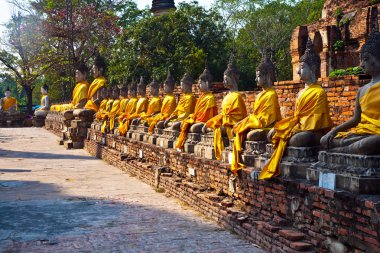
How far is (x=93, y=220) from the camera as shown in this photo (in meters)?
7.31

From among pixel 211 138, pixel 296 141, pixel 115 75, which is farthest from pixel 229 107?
pixel 115 75

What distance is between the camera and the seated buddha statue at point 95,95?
18.2 meters

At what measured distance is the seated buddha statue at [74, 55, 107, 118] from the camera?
717 inches

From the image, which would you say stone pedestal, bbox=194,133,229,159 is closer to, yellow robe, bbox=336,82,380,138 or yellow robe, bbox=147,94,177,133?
yellow robe, bbox=147,94,177,133

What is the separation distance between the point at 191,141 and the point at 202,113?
0.55 m

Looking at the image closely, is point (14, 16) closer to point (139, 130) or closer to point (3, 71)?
point (3, 71)

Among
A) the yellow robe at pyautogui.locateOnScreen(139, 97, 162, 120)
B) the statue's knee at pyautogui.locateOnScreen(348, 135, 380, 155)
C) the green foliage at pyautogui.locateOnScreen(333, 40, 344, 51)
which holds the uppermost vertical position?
the green foliage at pyautogui.locateOnScreen(333, 40, 344, 51)

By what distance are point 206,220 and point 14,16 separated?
1266 inches

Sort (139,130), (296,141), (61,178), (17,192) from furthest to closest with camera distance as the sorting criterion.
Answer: (139,130)
(61,178)
(17,192)
(296,141)

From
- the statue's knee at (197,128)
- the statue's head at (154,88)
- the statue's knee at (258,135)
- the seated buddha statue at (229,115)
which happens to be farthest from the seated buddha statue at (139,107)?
the statue's knee at (258,135)

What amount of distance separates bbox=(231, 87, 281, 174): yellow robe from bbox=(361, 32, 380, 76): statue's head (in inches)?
80.1

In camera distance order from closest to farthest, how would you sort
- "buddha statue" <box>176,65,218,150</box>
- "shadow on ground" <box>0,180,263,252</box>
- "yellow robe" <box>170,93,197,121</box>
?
"shadow on ground" <box>0,180,263,252</box>, "buddha statue" <box>176,65,218,150</box>, "yellow robe" <box>170,93,197,121</box>

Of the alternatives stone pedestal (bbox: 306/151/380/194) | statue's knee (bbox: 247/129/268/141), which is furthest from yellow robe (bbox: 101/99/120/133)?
stone pedestal (bbox: 306/151/380/194)

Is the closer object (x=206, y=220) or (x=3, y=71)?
(x=206, y=220)
